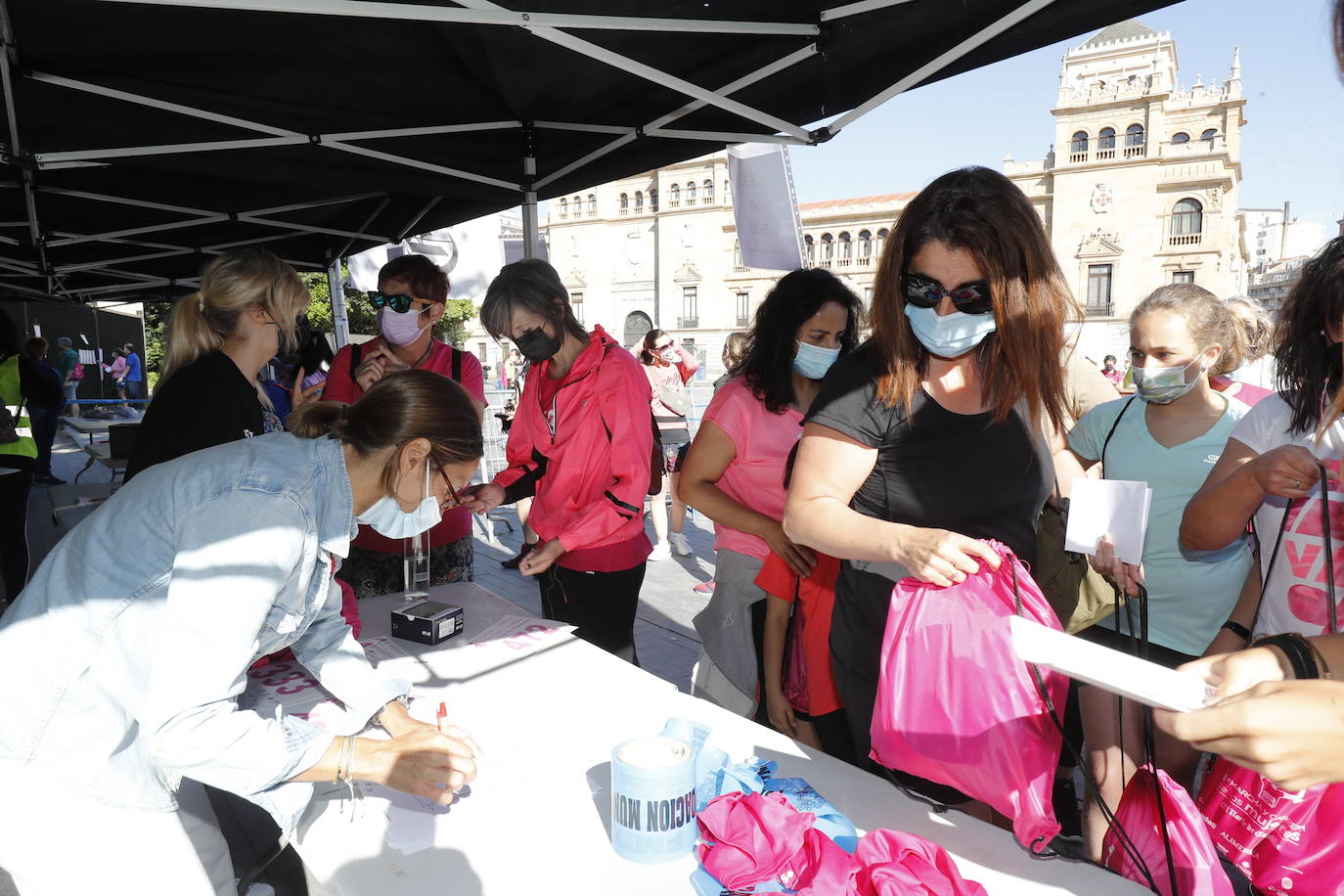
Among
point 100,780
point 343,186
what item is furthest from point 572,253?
point 100,780

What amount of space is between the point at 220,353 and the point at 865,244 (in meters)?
43.6

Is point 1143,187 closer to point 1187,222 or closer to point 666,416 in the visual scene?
point 1187,222

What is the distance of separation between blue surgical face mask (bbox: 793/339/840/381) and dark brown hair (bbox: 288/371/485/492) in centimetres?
111

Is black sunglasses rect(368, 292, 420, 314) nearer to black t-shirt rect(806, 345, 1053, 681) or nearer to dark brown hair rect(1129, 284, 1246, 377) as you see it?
black t-shirt rect(806, 345, 1053, 681)

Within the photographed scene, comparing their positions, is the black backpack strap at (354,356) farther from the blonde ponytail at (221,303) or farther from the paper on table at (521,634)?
the paper on table at (521,634)

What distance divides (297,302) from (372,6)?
2.86ft

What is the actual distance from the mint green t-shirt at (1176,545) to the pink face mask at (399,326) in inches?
95.9

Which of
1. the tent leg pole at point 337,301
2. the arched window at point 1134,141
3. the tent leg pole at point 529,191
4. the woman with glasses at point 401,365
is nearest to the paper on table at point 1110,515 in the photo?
the woman with glasses at point 401,365

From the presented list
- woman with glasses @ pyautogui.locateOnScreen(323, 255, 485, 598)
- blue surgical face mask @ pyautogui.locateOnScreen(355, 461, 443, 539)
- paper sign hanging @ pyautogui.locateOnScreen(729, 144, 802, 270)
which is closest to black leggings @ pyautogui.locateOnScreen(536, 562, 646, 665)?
woman with glasses @ pyautogui.locateOnScreen(323, 255, 485, 598)

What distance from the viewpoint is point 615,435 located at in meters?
2.31

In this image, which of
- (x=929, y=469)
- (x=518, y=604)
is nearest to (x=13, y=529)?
(x=518, y=604)

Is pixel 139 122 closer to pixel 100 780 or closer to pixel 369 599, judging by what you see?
pixel 369 599

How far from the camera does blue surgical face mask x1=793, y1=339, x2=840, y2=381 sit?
7.25ft

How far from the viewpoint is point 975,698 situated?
118cm
